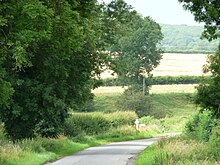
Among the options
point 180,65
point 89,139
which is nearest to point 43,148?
point 89,139

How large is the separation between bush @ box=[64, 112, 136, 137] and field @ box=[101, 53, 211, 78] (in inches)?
2103

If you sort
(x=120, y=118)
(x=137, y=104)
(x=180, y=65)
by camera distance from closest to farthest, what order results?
(x=120, y=118) < (x=137, y=104) < (x=180, y=65)

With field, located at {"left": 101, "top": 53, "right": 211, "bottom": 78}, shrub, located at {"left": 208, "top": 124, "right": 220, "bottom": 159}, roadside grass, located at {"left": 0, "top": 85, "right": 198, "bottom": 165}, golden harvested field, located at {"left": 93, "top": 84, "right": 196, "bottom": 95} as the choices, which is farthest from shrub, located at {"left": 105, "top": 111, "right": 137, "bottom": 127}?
field, located at {"left": 101, "top": 53, "right": 211, "bottom": 78}

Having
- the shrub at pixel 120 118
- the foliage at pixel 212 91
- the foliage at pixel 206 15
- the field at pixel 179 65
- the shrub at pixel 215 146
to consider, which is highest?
the foliage at pixel 206 15

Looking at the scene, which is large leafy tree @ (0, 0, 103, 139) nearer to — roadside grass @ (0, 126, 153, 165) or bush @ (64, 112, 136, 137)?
roadside grass @ (0, 126, 153, 165)

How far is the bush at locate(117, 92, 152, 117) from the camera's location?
96194mm

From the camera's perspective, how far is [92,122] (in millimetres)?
59344

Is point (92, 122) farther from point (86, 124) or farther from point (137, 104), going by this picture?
point (137, 104)

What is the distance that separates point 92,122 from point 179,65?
94.2 meters

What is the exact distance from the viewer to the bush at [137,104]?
316ft

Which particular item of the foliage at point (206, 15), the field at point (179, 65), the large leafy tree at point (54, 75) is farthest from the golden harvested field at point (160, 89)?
the foliage at point (206, 15)

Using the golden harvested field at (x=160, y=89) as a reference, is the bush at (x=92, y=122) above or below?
above

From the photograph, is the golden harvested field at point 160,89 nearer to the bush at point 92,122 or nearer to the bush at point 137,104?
the bush at point 137,104

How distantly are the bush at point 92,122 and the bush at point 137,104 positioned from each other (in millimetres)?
27291
